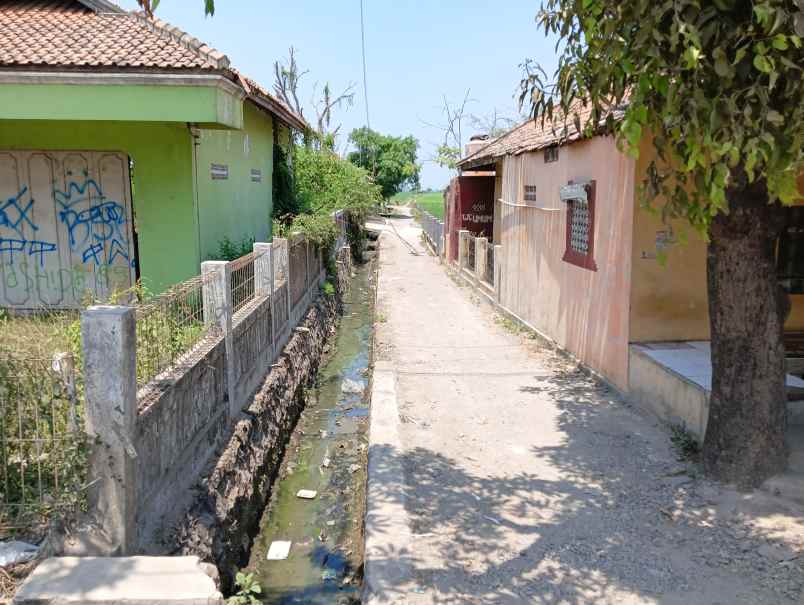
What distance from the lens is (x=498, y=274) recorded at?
1467 centimetres

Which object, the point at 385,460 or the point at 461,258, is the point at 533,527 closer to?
the point at 385,460

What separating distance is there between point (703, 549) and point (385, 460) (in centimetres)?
274

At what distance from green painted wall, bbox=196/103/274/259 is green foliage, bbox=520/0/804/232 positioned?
7.12m

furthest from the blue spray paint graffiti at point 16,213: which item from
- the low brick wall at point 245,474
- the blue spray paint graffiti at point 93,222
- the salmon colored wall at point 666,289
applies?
the salmon colored wall at point 666,289

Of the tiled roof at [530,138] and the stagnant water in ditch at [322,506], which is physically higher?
the tiled roof at [530,138]

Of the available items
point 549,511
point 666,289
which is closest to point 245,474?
point 549,511

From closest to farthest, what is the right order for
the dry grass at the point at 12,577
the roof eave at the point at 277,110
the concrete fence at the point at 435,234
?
the dry grass at the point at 12,577 → the roof eave at the point at 277,110 → the concrete fence at the point at 435,234

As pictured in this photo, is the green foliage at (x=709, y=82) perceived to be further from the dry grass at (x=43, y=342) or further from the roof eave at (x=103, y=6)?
the roof eave at (x=103, y=6)

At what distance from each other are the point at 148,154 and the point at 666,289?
23.0 feet

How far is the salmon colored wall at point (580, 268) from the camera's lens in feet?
26.6

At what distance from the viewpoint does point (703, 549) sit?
4.68 m

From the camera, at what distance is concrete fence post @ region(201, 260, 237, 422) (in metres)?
6.60

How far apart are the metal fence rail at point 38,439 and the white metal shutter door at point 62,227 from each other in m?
6.11

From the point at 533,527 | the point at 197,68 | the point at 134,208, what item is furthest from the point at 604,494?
the point at 134,208
